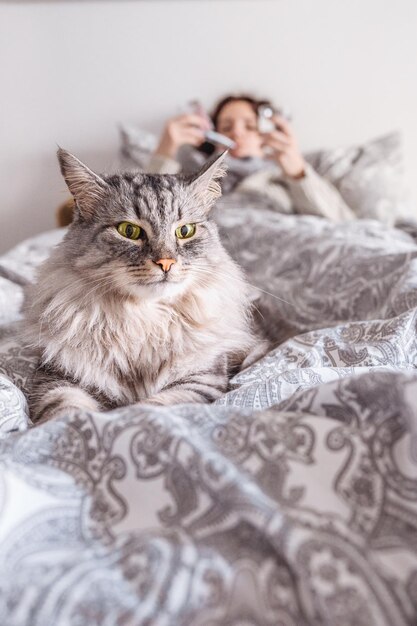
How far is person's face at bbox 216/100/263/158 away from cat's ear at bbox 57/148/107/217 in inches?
59.8

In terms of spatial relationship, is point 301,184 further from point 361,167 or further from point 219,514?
point 219,514

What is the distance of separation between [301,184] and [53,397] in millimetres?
1647

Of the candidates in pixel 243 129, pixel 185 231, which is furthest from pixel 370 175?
pixel 185 231

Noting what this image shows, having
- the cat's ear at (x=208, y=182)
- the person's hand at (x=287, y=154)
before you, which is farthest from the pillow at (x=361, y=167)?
the cat's ear at (x=208, y=182)

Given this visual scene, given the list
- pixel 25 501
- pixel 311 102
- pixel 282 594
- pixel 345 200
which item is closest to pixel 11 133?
pixel 311 102

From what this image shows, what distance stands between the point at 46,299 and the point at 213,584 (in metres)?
0.78

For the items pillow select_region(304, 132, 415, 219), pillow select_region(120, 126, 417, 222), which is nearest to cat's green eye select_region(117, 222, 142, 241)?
pillow select_region(120, 126, 417, 222)

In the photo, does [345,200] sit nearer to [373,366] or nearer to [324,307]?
[324,307]

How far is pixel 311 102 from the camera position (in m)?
2.98

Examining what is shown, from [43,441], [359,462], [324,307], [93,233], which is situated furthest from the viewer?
[324,307]

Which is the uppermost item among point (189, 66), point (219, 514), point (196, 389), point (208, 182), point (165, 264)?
point (189, 66)

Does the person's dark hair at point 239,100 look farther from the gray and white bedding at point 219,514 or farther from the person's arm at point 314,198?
the gray and white bedding at point 219,514

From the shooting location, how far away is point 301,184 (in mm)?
2275

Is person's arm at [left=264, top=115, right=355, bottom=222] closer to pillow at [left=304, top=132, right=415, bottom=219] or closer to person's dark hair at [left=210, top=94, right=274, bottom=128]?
pillow at [left=304, top=132, right=415, bottom=219]
